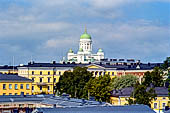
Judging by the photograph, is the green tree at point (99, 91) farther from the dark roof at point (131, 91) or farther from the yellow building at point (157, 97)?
the dark roof at point (131, 91)

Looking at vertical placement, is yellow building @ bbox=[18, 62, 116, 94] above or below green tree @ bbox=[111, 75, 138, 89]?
Answer: above

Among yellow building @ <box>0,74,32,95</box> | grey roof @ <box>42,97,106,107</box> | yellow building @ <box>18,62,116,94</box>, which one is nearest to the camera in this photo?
grey roof @ <box>42,97,106,107</box>

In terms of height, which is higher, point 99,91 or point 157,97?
point 99,91

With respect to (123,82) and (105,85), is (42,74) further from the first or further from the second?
(105,85)

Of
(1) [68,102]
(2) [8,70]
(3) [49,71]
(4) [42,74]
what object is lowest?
(1) [68,102]

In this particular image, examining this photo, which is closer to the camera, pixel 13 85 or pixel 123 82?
pixel 13 85

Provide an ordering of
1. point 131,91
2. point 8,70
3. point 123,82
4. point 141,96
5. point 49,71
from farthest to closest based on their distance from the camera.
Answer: point 8,70, point 49,71, point 123,82, point 131,91, point 141,96

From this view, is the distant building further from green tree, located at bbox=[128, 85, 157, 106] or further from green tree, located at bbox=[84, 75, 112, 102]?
green tree, located at bbox=[128, 85, 157, 106]

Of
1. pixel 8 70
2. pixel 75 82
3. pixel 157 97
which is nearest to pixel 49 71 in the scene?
pixel 8 70

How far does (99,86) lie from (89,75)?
21524 mm

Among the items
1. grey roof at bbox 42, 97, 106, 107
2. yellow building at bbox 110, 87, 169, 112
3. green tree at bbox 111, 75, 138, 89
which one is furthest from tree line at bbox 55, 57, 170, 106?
grey roof at bbox 42, 97, 106, 107

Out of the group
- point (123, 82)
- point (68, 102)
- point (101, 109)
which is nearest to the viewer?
point (101, 109)

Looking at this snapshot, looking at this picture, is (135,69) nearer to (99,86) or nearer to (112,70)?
(112,70)

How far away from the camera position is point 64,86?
123 meters
